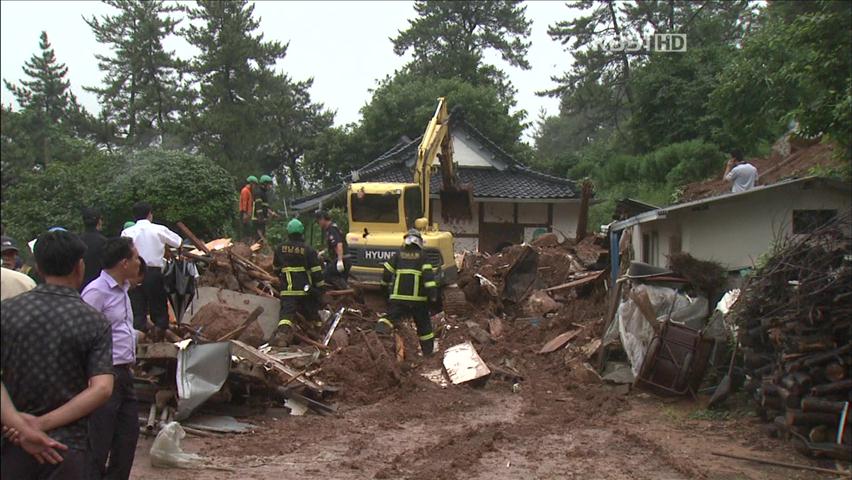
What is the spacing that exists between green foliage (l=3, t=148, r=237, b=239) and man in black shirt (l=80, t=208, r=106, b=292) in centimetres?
1122

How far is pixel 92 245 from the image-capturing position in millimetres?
7453

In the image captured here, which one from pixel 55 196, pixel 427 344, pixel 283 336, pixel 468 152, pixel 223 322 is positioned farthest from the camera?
pixel 468 152

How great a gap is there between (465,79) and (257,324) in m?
27.7

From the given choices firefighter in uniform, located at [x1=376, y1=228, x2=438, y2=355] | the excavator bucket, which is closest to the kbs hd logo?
the excavator bucket

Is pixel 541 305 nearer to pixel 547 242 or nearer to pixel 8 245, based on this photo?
pixel 547 242

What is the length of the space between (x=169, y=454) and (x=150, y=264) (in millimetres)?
2677

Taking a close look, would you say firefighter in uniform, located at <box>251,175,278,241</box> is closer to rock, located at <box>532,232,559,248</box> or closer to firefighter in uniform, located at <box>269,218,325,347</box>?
rock, located at <box>532,232,559,248</box>

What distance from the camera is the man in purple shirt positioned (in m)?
4.78

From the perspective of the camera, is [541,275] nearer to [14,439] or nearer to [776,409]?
[776,409]

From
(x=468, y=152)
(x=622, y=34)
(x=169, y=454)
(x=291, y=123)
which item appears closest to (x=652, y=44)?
(x=622, y=34)

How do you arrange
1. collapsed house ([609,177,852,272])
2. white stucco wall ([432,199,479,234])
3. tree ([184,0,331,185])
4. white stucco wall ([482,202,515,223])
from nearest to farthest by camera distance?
collapsed house ([609,177,852,272])
white stucco wall ([432,199,479,234])
white stucco wall ([482,202,515,223])
tree ([184,0,331,185])

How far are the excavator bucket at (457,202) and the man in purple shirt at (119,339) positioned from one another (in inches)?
520

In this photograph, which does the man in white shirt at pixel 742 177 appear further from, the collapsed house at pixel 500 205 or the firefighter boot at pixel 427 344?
the collapsed house at pixel 500 205

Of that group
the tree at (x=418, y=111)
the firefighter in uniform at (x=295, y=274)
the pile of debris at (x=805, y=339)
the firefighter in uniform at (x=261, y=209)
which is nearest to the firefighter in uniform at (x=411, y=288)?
the firefighter in uniform at (x=295, y=274)
